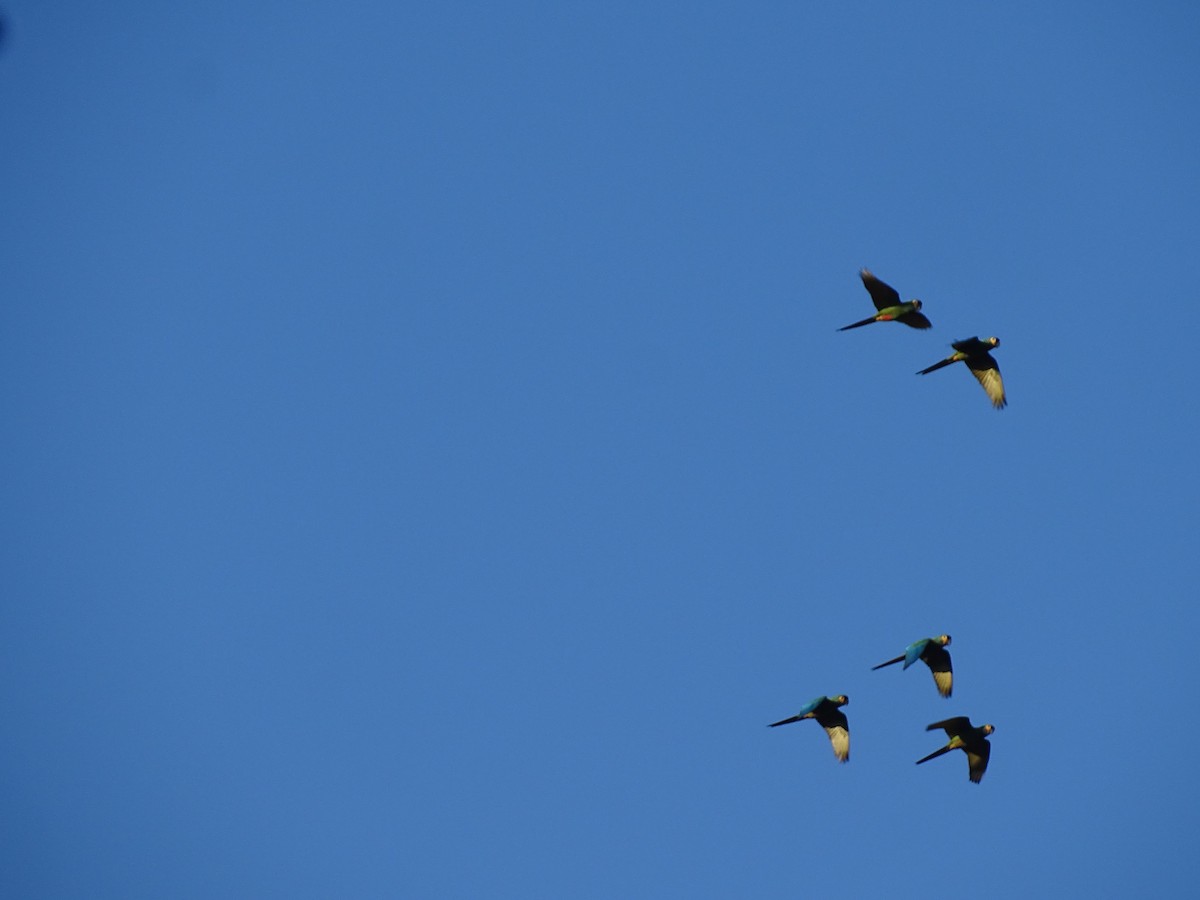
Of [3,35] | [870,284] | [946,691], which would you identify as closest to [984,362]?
[870,284]

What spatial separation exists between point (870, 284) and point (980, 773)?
34.9ft

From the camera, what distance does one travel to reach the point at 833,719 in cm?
3347

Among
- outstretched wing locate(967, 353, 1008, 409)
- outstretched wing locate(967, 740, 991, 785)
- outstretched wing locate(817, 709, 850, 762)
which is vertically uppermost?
outstretched wing locate(967, 353, 1008, 409)

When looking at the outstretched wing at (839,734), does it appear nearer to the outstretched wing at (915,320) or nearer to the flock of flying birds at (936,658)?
the flock of flying birds at (936,658)

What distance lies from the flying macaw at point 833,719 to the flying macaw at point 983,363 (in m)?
7.03

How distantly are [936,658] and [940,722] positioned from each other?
4.65 ft

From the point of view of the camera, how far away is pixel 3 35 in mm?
29922

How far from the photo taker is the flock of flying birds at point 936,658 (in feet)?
103

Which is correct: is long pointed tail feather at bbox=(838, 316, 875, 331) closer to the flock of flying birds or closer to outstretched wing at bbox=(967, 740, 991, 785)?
the flock of flying birds

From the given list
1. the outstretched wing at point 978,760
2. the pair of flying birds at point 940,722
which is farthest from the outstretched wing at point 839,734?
the outstretched wing at point 978,760

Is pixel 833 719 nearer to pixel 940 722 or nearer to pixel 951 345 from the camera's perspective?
pixel 940 722

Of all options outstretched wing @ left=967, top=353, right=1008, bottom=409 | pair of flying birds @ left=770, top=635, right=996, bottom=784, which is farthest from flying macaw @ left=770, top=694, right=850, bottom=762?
outstretched wing @ left=967, top=353, right=1008, bottom=409

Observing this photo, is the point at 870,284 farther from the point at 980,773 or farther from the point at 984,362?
the point at 980,773

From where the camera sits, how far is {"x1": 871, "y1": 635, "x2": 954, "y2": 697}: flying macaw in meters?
31.6
